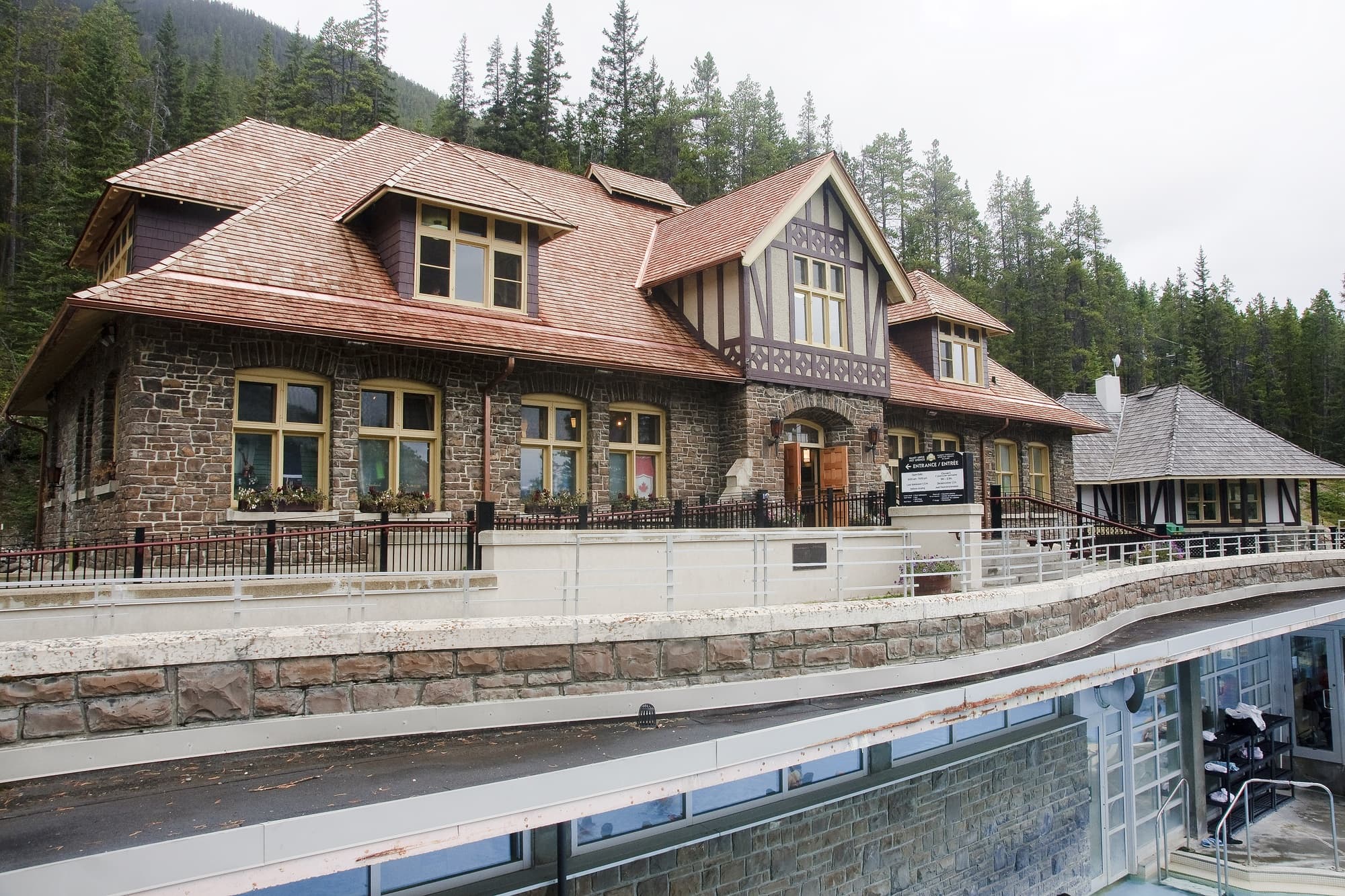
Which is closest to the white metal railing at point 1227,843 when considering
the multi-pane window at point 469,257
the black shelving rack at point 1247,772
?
the black shelving rack at point 1247,772

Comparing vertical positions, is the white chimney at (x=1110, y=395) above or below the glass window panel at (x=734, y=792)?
above

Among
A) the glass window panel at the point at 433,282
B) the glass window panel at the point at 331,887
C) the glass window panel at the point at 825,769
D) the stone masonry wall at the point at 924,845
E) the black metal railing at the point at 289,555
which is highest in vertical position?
the glass window panel at the point at 433,282

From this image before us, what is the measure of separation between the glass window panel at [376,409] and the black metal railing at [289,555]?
6.50ft

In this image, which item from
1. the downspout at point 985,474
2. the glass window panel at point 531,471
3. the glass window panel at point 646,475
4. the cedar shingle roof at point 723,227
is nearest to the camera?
the glass window panel at point 531,471

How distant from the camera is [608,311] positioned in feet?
59.3

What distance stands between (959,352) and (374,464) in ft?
59.4

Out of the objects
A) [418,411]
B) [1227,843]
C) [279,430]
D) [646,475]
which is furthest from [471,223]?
[1227,843]

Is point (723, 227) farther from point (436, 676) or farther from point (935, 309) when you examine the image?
point (436, 676)

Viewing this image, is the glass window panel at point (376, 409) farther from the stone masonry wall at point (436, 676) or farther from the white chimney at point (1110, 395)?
the white chimney at point (1110, 395)

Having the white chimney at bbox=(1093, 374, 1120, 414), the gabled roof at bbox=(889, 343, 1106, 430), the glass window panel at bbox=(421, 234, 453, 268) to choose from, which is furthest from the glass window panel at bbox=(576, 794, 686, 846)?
the white chimney at bbox=(1093, 374, 1120, 414)

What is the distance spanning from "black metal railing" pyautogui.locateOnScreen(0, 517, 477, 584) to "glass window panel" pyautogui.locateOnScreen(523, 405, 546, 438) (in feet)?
10.6

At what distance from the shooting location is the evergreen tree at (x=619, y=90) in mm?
55625

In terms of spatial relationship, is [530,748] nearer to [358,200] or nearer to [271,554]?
[271,554]

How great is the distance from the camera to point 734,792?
26.1 feet
